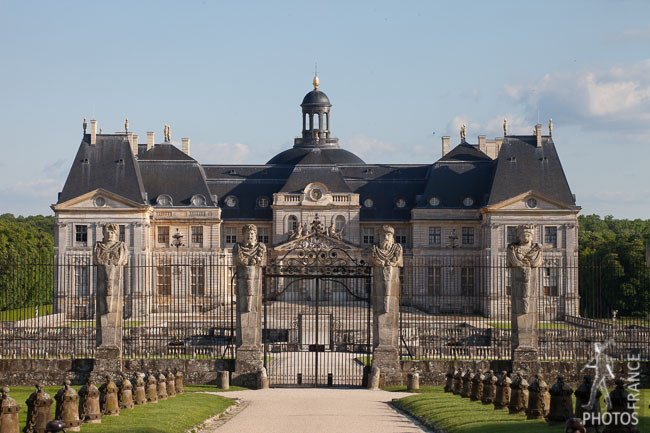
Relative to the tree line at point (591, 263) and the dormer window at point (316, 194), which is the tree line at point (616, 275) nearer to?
the tree line at point (591, 263)

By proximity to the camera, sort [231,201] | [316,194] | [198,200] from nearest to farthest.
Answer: [198,200] < [316,194] < [231,201]

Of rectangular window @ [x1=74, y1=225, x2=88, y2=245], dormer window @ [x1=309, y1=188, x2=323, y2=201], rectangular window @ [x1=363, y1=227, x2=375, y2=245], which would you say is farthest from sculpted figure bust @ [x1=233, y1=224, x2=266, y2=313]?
rectangular window @ [x1=363, y1=227, x2=375, y2=245]

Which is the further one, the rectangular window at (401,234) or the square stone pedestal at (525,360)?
the rectangular window at (401,234)

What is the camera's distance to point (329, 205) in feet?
242

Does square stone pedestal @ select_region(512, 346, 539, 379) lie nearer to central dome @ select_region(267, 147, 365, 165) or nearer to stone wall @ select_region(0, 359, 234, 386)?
stone wall @ select_region(0, 359, 234, 386)

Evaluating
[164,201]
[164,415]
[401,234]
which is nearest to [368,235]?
[401,234]

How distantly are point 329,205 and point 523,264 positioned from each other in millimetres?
46830

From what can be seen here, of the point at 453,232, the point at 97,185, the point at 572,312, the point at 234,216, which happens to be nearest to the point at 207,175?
the point at 234,216

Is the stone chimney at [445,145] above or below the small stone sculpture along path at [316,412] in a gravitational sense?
above

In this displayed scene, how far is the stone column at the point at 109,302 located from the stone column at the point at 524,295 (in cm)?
927

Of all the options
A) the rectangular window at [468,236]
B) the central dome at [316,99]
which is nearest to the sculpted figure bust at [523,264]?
the rectangular window at [468,236]

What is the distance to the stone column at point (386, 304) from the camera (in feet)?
90.2

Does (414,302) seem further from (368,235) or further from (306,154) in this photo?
(306,154)

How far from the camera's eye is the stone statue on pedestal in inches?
1085
